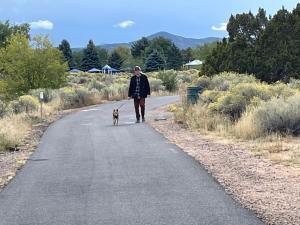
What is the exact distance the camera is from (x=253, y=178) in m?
9.91

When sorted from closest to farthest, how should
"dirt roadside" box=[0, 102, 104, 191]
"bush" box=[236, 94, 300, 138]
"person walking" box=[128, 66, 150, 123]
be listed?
"dirt roadside" box=[0, 102, 104, 191] → "bush" box=[236, 94, 300, 138] → "person walking" box=[128, 66, 150, 123]

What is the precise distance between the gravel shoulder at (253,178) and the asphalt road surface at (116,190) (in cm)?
25

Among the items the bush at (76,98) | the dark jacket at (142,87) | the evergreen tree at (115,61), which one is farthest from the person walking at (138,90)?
the evergreen tree at (115,61)

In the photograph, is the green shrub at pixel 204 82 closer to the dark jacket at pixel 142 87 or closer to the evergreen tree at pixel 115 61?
the dark jacket at pixel 142 87

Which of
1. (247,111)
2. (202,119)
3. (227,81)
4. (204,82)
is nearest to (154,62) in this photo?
(204,82)

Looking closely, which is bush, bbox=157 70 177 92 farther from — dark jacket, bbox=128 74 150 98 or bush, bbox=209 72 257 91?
dark jacket, bbox=128 74 150 98

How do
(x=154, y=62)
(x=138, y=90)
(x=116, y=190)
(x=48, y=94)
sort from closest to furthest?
1. (x=116, y=190)
2. (x=138, y=90)
3. (x=48, y=94)
4. (x=154, y=62)

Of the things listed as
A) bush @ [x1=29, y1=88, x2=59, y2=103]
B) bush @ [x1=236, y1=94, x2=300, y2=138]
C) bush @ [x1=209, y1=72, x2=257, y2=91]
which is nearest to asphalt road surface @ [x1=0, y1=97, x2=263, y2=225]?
bush @ [x1=236, y1=94, x2=300, y2=138]

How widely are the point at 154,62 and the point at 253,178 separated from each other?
9767cm

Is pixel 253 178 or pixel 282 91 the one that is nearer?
pixel 253 178

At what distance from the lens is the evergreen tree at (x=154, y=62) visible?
106 meters

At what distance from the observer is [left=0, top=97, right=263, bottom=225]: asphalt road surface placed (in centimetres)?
733

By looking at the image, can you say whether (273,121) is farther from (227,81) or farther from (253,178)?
(227,81)

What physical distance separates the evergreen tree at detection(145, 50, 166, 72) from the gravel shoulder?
90436 millimetres
